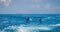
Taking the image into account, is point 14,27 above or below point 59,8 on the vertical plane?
below

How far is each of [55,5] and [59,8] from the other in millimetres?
86

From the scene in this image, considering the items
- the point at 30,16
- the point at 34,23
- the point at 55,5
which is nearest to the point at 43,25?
the point at 34,23

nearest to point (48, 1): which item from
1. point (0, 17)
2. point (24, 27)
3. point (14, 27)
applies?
point (24, 27)

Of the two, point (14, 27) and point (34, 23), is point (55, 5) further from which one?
point (14, 27)

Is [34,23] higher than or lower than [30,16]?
lower

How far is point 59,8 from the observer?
1.82 m

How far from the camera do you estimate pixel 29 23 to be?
1805mm

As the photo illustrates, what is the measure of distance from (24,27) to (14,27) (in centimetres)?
17

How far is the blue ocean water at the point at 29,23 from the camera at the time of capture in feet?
5.85

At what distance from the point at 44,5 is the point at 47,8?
0.07 m

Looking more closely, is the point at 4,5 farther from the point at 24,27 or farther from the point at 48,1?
the point at 48,1

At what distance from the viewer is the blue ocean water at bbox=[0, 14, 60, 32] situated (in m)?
1.78

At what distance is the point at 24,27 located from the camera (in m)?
1.81

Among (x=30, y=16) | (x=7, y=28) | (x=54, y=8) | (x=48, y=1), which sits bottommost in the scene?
(x=7, y=28)
